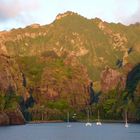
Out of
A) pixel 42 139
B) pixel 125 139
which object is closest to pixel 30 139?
pixel 42 139

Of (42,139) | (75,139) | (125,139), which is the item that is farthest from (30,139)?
(125,139)

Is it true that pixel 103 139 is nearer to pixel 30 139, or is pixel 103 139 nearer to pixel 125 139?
pixel 125 139

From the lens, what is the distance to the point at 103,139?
167750 millimetres

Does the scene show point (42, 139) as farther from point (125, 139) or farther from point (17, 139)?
point (125, 139)

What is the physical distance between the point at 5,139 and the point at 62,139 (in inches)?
744

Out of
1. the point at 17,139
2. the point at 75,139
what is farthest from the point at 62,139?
the point at 17,139

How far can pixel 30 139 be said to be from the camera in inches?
6599

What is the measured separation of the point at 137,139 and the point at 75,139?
20411 millimetres

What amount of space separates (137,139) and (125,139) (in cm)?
492

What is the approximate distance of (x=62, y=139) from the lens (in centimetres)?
16838

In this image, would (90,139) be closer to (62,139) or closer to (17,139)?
(62,139)

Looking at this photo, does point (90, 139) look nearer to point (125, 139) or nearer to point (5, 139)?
point (125, 139)

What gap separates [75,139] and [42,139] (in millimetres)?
10933

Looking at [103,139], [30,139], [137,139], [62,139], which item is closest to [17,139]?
[30,139]
